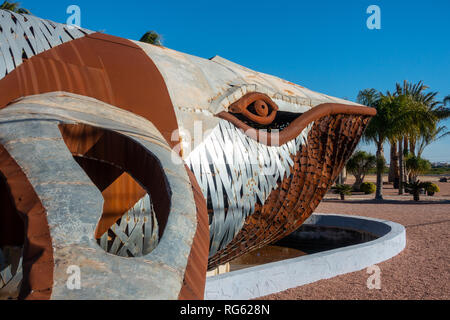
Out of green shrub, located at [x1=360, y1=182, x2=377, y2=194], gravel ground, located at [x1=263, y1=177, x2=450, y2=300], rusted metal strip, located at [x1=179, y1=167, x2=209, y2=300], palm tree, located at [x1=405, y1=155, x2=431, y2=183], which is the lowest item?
gravel ground, located at [x1=263, y1=177, x2=450, y2=300]

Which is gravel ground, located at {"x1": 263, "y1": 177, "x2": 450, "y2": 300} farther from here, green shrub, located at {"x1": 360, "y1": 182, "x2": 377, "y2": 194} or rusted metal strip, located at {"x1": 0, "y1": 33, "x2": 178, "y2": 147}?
green shrub, located at {"x1": 360, "y1": 182, "x2": 377, "y2": 194}

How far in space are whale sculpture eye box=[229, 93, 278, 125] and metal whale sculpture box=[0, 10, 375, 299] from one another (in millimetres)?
11

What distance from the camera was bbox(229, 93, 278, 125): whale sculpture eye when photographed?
8.71 ft

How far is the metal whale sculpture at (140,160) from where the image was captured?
0.98 metres

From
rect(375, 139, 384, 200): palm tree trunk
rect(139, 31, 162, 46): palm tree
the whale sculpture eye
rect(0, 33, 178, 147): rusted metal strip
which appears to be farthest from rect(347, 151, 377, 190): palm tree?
rect(0, 33, 178, 147): rusted metal strip

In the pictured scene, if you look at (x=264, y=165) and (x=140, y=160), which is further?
(x=264, y=165)

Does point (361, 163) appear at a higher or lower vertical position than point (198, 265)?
higher

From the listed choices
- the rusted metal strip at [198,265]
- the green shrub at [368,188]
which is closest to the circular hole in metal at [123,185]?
the rusted metal strip at [198,265]

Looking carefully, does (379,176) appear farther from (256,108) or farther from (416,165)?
(256,108)

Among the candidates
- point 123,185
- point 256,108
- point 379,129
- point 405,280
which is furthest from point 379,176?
point 123,185

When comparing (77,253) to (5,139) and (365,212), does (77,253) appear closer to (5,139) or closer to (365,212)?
(5,139)

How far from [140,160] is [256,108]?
54.4 inches

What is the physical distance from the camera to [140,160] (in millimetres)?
1526

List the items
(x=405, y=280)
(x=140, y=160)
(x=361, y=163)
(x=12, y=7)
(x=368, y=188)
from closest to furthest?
(x=140, y=160) → (x=405, y=280) → (x=12, y=7) → (x=368, y=188) → (x=361, y=163)
